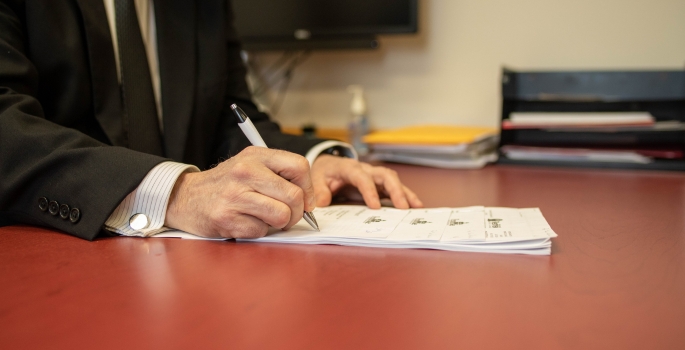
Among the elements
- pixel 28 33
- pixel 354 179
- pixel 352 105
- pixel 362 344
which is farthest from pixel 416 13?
pixel 362 344

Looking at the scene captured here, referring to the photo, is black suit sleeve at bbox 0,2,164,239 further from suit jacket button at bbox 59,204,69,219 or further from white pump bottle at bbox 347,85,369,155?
white pump bottle at bbox 347,85,369,155

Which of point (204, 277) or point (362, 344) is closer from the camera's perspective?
point (362, 344)

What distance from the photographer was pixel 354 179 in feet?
3.17

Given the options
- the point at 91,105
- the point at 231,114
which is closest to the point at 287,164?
the point at 91,105

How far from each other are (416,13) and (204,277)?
127cm

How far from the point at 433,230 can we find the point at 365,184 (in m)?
0.24

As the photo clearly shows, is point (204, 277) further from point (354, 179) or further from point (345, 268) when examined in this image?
point (354, 179)

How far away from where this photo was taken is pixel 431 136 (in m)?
1.45

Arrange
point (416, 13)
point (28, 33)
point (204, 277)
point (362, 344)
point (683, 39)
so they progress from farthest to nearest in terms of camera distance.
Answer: point (416, 13) → point (683, 39) → point (28, 33) → point (204, 277) → point (362, 344)

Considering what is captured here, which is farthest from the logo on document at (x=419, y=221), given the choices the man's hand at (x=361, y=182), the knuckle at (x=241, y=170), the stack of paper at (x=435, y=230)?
the knuckle at (x=241, y=170)

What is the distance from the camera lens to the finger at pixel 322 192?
964 mm

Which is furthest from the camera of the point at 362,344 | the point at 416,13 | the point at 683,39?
the point at 416,13

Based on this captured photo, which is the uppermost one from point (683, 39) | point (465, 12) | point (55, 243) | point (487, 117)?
point (465, 12)

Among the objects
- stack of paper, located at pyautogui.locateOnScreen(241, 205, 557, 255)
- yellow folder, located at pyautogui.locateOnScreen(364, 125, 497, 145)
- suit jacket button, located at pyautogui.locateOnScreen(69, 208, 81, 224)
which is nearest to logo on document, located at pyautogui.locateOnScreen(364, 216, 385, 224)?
stack of paper, located at pyautogui.locateOnScreen(241, 205, 557, 255)
